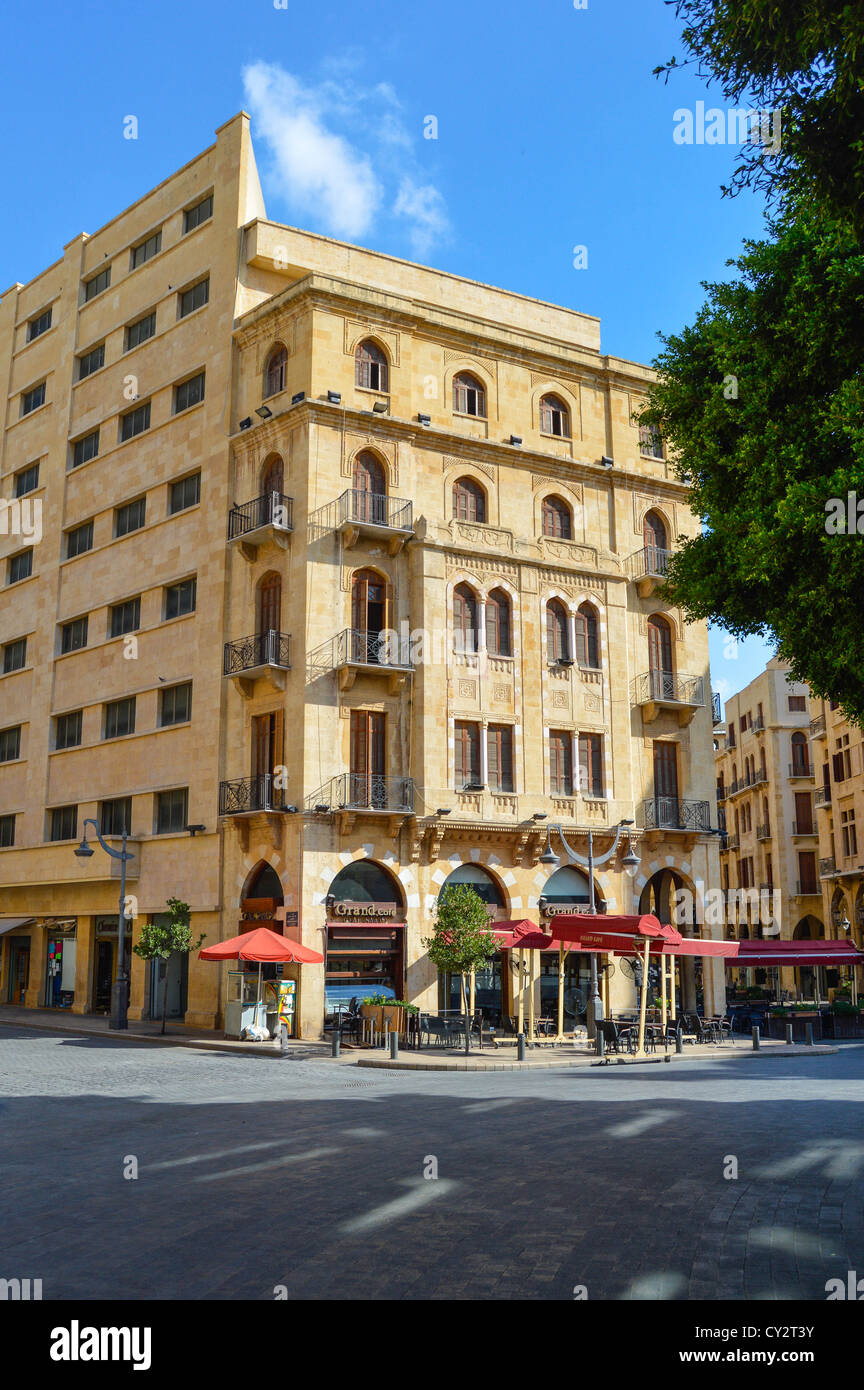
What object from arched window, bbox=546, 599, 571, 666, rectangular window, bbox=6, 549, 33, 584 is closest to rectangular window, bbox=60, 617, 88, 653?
rectangular window, bbox=6, 549, 33, 584

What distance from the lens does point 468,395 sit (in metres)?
38.4

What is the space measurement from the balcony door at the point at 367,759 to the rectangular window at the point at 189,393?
13293 mm

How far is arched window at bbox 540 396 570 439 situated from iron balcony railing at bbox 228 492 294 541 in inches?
382

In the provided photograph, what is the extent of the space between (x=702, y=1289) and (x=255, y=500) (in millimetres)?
30543

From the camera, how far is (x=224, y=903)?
3494 centimetres

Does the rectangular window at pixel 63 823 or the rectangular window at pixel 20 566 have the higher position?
the rectangular window at pixel 20 566

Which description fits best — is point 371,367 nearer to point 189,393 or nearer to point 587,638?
point 189,393

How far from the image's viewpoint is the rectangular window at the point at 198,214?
41125mm

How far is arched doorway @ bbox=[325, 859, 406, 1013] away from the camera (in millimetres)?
32594

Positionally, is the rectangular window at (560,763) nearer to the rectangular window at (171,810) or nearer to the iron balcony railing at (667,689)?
the iron balcony railing at (667,689)

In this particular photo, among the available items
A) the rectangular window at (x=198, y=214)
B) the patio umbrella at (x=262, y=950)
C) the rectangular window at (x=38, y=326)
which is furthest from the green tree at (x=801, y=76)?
the rectangular window at (x=38, y=326)

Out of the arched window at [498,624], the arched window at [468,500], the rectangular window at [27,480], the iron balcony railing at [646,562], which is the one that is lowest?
the arched window at [498,624]

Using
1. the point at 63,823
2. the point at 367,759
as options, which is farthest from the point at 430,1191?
the point at 63,823

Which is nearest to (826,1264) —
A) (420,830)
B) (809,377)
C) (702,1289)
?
(702,1289)
